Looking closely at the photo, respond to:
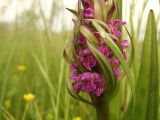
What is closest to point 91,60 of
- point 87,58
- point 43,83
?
point 87,58

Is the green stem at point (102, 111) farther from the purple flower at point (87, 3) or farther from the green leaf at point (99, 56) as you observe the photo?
the purple flower at point (87, 3)

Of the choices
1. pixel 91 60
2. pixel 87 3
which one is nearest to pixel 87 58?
pixel 91 60

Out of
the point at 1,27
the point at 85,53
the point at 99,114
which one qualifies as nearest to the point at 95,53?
the point at 85,53

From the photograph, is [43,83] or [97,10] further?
[43,83]

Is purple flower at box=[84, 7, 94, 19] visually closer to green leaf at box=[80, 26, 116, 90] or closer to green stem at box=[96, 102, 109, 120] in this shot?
green leaf at box=[80, 26, 116, 90]

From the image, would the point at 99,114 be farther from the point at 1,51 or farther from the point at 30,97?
the point at 1,51

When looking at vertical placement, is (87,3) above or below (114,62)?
above

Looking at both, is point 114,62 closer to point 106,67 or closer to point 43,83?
point 106,67
